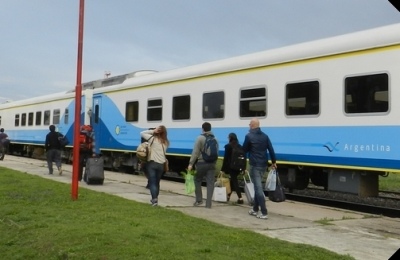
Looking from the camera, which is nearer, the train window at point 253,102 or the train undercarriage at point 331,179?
the train undercarriage at point 331,179

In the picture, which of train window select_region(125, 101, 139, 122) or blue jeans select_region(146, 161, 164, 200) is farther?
train window select_region(125, 101, 139, 122)

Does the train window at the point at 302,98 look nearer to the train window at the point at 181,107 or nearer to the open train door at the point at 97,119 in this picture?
the train window at the point at 181,107

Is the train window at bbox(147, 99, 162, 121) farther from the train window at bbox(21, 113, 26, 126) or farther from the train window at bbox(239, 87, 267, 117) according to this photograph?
the train window at bbox(21, 113, 26, 126)

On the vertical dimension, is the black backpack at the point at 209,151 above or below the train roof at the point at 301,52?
below

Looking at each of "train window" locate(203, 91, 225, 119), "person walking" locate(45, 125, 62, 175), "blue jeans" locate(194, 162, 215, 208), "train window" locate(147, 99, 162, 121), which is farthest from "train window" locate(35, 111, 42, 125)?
"blue jeans" locate(194, 162, 215, 208)

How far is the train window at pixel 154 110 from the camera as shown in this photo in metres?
15.4

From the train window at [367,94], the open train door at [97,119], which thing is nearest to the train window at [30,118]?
the open train door at [97,119]

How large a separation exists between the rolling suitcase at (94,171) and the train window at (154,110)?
288 centimetres

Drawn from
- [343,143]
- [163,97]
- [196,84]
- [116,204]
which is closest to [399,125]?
[343,143]

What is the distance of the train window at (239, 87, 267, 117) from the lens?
1168cm

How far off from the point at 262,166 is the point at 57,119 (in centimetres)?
1642

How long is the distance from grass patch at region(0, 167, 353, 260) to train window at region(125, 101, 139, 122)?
750 centimetres

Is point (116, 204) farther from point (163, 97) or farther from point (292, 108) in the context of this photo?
point (163, 97)

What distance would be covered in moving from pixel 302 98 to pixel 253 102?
4.82ft
